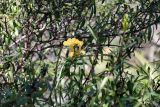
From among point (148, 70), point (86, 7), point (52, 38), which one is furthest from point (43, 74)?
point (148, 70)

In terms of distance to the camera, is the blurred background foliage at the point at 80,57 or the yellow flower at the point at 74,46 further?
the blurred background foliage at the point at 80,57

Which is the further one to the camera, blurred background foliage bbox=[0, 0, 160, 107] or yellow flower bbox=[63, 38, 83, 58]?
blurred background foliage bbox=[0, 0, 160, 107]

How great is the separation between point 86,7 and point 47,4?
293 mm

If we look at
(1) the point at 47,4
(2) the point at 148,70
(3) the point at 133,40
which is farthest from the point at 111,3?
(2) the point at 148,70

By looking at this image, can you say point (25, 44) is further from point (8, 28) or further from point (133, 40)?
point (133, 40)

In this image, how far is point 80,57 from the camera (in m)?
2.55

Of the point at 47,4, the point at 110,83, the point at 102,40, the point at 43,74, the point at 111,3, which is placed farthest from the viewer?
the point at 111,3

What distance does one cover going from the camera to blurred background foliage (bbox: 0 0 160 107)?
2.59 meters

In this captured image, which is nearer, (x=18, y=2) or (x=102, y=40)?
(x=102, y=40)

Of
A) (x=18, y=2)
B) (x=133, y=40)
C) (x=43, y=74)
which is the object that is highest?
(x=18, y=2)

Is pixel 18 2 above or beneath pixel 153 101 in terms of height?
above

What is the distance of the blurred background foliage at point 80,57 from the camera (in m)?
2.59

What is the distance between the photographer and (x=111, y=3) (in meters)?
3.72

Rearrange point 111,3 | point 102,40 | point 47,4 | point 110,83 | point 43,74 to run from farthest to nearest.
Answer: point 111,3, point 47,4, point 43,74, point 102,40, point 110,83
